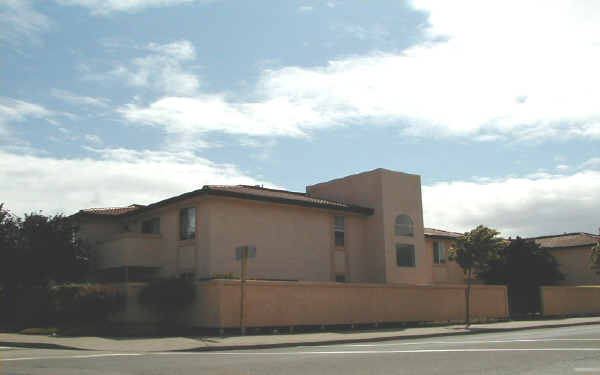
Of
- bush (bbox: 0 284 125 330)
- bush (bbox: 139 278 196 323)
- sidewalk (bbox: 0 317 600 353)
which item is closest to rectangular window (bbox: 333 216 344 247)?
sidewalk (bbox: 0 317 600 353)

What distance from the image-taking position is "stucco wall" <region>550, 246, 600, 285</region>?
139ft

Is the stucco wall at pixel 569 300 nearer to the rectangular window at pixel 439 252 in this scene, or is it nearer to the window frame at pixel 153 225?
the rectangular window at pixel 439 252

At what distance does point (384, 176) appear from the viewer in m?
31.9

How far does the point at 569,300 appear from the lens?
35.9m

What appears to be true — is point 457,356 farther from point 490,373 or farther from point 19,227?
point 19,227

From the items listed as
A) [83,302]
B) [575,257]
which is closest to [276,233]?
[83,302]

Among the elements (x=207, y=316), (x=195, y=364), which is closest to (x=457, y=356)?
(x=195, y=364)

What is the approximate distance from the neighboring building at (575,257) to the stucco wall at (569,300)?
531 cm

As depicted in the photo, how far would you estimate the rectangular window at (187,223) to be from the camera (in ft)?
88.6

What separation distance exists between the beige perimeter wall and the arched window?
13.6 feet

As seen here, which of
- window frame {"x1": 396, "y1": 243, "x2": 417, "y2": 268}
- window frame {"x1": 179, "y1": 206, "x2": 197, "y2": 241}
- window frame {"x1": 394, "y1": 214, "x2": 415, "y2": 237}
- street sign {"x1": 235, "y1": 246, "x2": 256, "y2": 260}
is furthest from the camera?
window frame {"x1": 394, "y1": 214, "x2": 415, "y2": 237}

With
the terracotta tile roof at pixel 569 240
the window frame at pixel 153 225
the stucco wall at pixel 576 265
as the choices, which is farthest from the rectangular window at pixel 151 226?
the stucco wall at pixel 576 265

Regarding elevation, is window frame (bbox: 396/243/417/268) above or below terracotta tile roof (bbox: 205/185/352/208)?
below

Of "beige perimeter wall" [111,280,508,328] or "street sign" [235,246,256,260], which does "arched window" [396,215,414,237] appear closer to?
"beige perimeter wall" [111,280,508,328]
